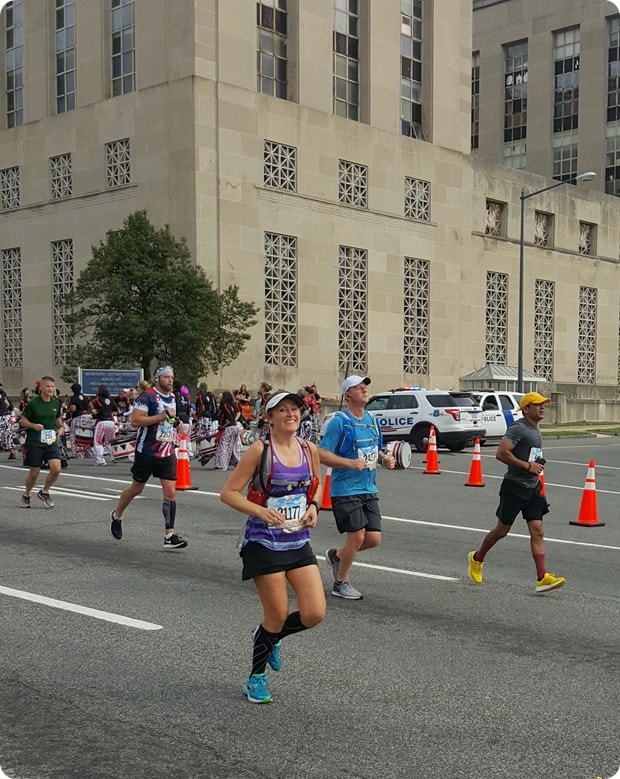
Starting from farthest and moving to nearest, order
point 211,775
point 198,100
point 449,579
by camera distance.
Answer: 1. point 198,100
2. point 449,579
3. point 211,775

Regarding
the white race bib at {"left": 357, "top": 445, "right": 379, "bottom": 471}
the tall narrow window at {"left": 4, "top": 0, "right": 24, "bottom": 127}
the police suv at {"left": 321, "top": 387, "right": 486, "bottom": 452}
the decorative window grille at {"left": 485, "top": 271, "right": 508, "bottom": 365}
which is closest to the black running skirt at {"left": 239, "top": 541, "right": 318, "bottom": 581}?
the white race bib at {"left": 357, "top": 445, "right": 379, "bottom": 471}

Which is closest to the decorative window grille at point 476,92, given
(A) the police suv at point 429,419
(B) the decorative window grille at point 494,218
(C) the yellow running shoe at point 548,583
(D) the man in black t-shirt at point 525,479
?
(B) the decorative window grille at point 494,218

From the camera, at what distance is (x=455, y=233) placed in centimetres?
4938

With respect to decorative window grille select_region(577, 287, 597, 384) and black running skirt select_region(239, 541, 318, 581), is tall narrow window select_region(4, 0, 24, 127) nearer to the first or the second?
decorative window grille select_region(577, 287, 597, 384)

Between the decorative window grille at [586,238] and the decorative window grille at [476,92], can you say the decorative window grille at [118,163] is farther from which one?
the decorative window grille at [476,92]

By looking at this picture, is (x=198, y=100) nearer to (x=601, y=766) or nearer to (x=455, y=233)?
(x=455, y=233)

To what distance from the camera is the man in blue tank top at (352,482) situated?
26.4 feet

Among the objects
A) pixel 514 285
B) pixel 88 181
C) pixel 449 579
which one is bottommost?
pixel 449 579

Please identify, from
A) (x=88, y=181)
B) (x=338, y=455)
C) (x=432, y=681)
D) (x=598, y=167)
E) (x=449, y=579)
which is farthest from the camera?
(x=598, y=167)

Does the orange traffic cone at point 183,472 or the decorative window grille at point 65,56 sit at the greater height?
the decorative window grille at point 65,56

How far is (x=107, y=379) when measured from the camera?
96.3ft

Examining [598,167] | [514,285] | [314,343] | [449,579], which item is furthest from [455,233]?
[449,579]

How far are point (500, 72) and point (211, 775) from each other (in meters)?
71.9

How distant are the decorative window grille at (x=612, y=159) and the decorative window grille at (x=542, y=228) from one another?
13.5 m
